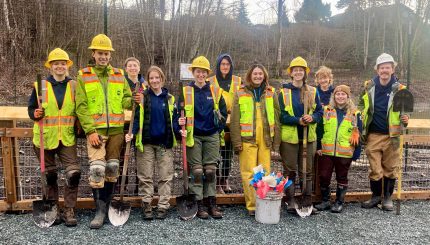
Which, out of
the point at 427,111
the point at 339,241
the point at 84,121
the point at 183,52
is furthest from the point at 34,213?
the point at 427,111

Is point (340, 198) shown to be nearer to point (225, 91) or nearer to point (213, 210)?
point (213, 210)

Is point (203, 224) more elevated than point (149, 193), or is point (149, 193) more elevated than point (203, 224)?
point (149, 193)

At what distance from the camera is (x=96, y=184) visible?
4.58 meters

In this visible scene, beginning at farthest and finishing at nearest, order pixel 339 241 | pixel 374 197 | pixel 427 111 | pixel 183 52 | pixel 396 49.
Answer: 1. pixel 396 49
2. pixel 427 111
3. pixel 183 52
4. pixel 374 197
5. pixel 339 241

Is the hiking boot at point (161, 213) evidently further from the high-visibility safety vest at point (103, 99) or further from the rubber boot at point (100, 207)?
the high-visibility safety vest at point (103, 99)

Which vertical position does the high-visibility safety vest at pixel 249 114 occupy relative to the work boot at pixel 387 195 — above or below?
above

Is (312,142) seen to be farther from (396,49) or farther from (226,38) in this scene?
(396,49)

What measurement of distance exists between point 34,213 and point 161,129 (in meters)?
1.82

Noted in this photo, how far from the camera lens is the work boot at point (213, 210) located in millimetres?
4957

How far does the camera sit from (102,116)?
4617 mm

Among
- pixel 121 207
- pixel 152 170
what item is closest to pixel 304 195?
pixel 152 170

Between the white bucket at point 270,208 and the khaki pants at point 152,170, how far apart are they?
123 cm

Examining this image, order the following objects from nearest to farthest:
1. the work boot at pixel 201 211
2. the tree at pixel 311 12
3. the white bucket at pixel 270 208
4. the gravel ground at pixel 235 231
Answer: the gravel ground at pixel 235 231 → the white bucket at pixel 270 208 → the work boot at pixel 201 211 → the tree at pixel 311 12

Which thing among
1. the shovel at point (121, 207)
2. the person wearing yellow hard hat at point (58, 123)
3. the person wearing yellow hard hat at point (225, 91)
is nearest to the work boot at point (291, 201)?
the person wearing yellow hard hat at point (225, 91)
